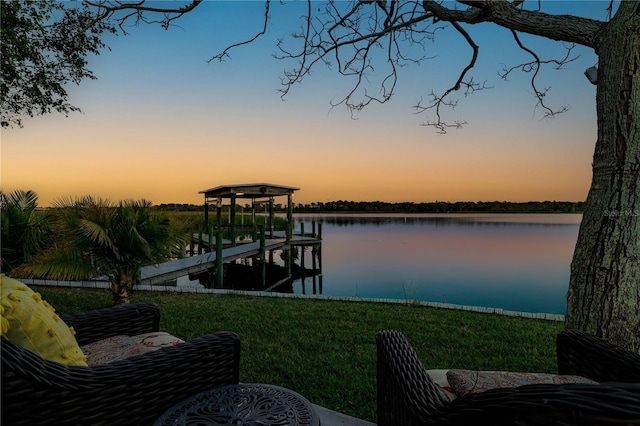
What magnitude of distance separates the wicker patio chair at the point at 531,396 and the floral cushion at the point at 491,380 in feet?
0.32

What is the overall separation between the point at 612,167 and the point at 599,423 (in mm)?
2616

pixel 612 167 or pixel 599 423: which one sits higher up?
pixel 612 167

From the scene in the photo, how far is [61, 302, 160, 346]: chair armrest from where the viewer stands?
7.11 ft

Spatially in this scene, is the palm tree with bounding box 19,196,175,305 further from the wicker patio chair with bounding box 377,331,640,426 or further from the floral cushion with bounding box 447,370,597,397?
the floral cushion with bounding box 447,370,597,397

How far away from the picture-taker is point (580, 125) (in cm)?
657

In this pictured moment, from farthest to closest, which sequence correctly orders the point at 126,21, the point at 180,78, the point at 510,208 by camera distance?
the point at 510,208 < the point at 180,78 < the point at 126,21

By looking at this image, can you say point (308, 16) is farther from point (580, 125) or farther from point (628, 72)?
point (580, 125)

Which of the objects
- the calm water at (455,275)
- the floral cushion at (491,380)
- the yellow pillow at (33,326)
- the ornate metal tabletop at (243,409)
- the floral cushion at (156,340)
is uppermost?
the yellow pillow at (33,326)

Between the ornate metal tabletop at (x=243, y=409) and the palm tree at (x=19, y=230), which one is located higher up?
the palm tree at (x=19, y=230)

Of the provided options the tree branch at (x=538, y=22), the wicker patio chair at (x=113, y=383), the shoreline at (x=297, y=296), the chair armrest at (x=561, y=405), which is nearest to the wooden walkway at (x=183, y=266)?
the shoreline at (x=297, y=296)

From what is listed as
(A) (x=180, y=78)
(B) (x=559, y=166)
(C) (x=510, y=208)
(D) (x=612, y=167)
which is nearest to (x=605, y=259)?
(D) (x=612, y=167)

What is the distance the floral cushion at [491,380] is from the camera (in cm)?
114

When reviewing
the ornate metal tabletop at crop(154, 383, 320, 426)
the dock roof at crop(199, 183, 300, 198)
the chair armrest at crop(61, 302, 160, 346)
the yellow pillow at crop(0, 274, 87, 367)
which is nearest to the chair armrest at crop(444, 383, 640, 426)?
the ornate metal tabletop at crop(154, 383, 320, 426)

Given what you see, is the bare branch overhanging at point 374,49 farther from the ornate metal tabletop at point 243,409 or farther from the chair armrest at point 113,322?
the ornate metal tabletop at point 243,409
